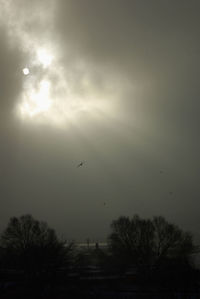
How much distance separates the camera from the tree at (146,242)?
6175 centimetres

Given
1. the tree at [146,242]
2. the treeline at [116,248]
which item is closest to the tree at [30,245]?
the treeline at [116,248]

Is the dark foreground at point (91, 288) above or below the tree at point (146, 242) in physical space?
below

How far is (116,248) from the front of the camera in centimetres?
6462

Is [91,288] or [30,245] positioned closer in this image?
[91,288]

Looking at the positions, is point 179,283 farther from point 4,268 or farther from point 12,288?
point 4,268

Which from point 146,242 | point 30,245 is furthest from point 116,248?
point 30,245

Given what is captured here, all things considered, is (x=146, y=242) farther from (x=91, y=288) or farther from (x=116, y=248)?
(x=91, y=288)

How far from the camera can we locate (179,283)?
4662 cm

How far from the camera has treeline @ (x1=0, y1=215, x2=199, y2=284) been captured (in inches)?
2245

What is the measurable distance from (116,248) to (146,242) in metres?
6.77

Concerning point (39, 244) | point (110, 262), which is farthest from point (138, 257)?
point (39, 244)

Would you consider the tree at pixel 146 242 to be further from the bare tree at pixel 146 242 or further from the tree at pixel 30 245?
the tree at pixel 30 245

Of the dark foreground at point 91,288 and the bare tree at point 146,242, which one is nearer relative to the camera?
the dark foreground at point 91,288

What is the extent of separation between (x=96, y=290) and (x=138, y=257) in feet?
59.8
